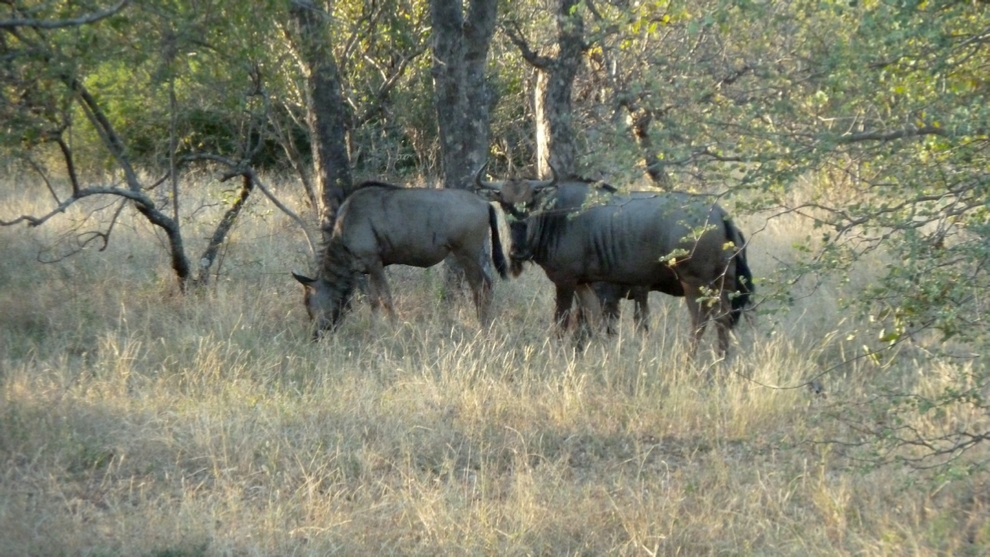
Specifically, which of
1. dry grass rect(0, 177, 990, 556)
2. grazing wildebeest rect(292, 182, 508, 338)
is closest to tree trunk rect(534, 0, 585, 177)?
grazing wildebeest rect(292, 182, 508, 338)

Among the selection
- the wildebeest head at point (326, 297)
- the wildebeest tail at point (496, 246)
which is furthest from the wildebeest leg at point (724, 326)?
the wildebeest head at point (326, 297)

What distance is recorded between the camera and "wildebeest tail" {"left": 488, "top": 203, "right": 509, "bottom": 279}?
9430mm

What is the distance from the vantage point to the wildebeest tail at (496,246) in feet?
30.9

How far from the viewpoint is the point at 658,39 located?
12039mm

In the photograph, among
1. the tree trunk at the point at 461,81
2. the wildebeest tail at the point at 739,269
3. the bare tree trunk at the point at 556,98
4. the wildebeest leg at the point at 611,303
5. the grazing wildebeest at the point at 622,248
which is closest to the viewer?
the wildebeest tail at the point at 739,269

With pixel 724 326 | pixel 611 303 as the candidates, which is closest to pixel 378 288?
pixel 611 303

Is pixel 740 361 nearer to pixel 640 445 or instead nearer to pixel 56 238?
pixel 640 445

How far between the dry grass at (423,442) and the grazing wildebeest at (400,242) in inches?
11.2

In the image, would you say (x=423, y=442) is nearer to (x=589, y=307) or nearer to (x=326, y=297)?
(x=589, y=307)

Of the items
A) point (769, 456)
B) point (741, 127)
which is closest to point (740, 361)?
point (769, 456)

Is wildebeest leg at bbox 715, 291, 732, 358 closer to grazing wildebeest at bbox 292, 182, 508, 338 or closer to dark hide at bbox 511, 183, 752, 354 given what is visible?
dark hide at bbox 511, 183, 752, 354

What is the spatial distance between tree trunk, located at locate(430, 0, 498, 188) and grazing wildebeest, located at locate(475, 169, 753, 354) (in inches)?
52.1

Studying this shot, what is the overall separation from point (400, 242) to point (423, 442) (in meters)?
3.73

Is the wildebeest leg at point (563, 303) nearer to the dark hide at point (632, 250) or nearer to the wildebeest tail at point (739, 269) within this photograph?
the dark hide at point (632, 250)
